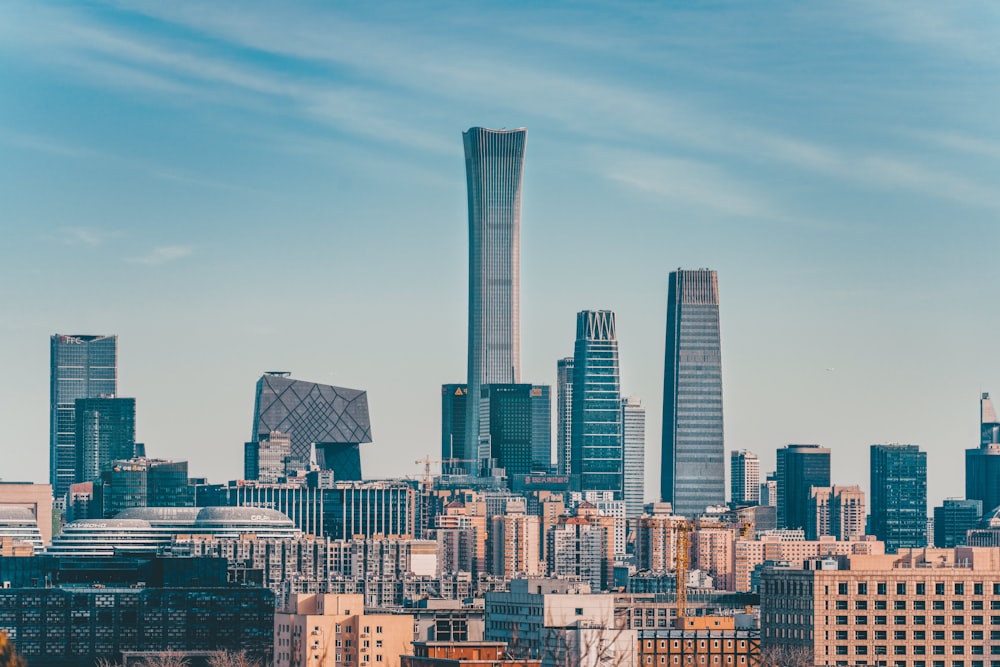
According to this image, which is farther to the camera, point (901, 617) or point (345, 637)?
point (901, 617)

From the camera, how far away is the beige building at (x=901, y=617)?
9419 centimetres

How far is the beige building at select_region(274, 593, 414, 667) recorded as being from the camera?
83688 millimetres

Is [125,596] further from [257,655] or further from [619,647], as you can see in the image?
[619,647]

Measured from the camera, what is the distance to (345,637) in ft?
277

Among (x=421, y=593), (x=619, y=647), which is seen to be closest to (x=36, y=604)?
(x=421, y=593)

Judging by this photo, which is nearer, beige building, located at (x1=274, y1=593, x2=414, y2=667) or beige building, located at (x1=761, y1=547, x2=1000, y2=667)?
beige building, located at (x1=274, y1=593, x2=414, y2=667)

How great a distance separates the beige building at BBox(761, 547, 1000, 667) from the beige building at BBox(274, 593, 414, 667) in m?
16.2

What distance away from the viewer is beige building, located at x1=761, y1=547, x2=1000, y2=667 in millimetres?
94188

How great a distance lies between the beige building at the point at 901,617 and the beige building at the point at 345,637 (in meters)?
16.2

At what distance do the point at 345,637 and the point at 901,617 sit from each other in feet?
71.4

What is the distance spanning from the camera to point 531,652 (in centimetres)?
7988

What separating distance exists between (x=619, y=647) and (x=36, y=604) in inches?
2813

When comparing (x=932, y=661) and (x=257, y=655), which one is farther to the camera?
(x=257, y=655)

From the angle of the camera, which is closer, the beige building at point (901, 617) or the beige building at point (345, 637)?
the beige building at point (345, 637)
